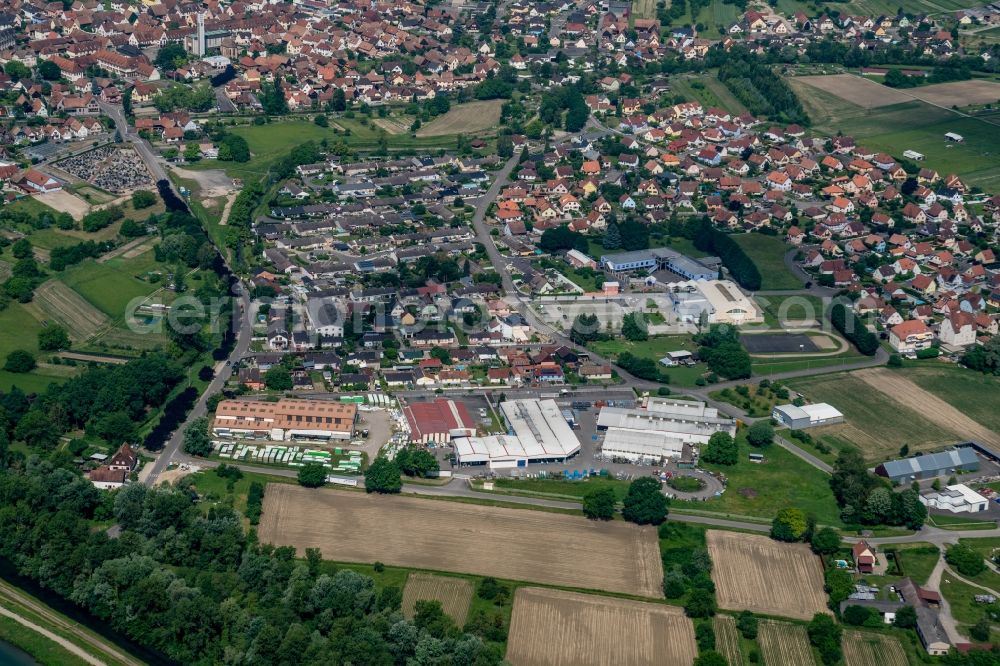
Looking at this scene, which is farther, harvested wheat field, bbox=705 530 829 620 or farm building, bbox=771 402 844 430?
farm building, bbox=771 402 844 430

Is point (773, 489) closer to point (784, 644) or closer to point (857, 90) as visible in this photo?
point (784, 644)

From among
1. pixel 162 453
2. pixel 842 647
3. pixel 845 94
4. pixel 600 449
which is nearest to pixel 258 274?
pixel 162 453

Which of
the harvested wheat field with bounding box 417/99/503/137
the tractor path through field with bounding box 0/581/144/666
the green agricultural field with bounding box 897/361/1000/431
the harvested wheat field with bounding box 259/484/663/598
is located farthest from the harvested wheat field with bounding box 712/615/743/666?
the harvested wheat field with bounding box 417/99/503/137

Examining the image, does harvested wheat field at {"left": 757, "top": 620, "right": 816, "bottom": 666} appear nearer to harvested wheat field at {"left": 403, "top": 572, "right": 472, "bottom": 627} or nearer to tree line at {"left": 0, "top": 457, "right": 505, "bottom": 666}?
tree line at {"left": 0, "top": 457, "right": 505, "bottom": 666}

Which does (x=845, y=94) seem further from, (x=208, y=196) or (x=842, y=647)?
(x=842, y=647)

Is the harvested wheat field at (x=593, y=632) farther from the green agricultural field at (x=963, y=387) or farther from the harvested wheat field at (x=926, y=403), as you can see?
the green agricultural field at (x=963, y=387)

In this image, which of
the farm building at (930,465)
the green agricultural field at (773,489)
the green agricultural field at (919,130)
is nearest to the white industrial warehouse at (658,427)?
the green agricultural field at (773,489)
